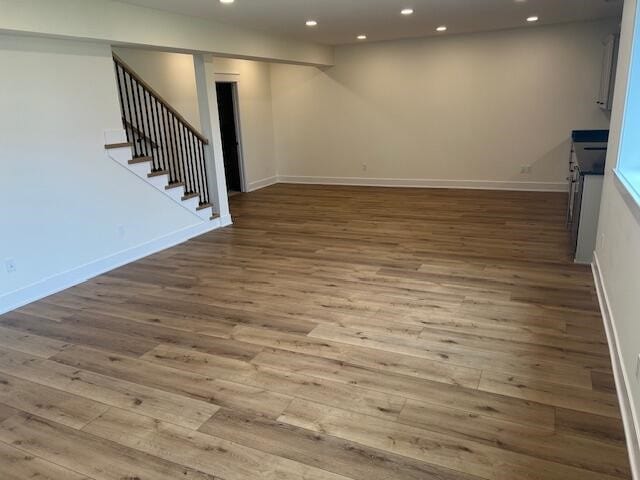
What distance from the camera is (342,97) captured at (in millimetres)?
9086

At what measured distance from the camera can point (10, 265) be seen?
13.3 ft

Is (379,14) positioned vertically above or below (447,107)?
above

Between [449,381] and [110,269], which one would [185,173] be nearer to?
[110,269]

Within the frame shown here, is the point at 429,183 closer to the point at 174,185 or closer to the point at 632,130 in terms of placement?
the point at 174,185

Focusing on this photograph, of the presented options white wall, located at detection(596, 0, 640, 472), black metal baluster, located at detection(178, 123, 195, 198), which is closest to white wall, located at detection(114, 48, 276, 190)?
black metal baluster, located at detection(178, 123, 195, 198)

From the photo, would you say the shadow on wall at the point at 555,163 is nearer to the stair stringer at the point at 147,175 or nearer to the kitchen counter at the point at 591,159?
the kitchen counter at the point at 591,159

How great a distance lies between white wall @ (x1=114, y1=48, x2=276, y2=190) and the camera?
6.70 meters

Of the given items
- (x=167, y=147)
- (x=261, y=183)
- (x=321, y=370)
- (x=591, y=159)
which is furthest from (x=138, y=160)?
(x=591, y=159)

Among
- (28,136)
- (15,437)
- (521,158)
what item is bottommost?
(15,437)

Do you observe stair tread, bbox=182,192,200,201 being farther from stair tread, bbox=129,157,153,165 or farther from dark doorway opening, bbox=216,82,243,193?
dark doorway opening, bbox=216,82,243,193

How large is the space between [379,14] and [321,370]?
453 cm

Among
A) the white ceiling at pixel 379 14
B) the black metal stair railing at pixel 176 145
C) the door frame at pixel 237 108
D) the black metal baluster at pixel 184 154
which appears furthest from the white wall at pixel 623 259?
the door frame at pixel 237 108

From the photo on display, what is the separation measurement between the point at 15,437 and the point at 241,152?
23.0ft

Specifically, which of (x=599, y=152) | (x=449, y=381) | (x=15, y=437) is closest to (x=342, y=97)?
(x=599, y=152)
